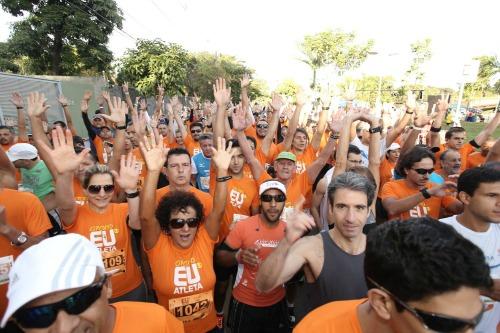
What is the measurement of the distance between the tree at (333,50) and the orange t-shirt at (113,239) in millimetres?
47061

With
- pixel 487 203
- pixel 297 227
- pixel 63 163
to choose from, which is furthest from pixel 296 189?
pixel 63 163

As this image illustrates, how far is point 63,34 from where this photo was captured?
21203 millimetres

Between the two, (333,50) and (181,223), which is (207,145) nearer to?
(181,223)

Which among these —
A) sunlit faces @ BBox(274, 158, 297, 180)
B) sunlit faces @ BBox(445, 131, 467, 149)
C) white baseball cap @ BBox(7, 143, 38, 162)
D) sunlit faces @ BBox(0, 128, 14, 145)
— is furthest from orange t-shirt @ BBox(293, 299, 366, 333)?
sunlit faces @ BBox(0, 128, 14, 145)

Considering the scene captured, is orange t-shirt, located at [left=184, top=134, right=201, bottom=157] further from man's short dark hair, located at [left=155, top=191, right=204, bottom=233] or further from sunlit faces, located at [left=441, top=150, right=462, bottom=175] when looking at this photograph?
sunlit faces, located at [left=441, top=150, right=462, bottom=175]

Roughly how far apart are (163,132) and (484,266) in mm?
7641

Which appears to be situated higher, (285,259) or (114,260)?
(285,259)

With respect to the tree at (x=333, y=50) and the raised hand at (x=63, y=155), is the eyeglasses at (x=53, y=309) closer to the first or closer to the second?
the raised hand at (x=63, y=155)

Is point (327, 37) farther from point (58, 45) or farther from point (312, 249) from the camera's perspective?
point (312, 249)

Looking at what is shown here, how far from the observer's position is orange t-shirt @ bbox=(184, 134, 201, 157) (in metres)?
6.34

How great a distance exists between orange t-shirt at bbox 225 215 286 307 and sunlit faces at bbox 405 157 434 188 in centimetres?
174

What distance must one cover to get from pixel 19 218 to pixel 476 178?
3766 mm

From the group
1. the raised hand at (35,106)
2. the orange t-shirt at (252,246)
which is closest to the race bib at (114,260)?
the orange t-shirt at (252,246)

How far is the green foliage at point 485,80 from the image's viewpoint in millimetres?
51906
